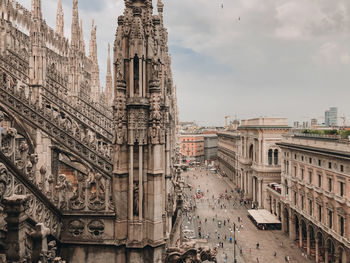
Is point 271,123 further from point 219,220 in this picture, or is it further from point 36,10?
point 36,10

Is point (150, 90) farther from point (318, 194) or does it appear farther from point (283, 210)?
point (283, 210)

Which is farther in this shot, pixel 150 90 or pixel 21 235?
pixel 150 90

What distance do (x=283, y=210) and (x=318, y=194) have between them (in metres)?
11.1

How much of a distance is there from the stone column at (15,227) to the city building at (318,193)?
27786mm

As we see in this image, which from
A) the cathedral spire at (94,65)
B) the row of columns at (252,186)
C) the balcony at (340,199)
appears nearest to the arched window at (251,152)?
the row of columns at (252,186)

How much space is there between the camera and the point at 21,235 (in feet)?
12.9

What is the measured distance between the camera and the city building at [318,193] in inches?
1031

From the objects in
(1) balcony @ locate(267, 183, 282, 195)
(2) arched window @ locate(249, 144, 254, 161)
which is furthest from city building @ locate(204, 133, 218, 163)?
(1) balcony @ locate(267, 183, 282, 195)

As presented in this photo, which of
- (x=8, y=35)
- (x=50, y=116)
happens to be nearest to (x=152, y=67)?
(x=50, y=116)

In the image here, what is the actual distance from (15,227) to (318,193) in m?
32.7

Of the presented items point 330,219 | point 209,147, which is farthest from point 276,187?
point 209,147

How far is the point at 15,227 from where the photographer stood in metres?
3.83

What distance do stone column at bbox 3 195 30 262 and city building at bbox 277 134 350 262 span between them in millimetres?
27786

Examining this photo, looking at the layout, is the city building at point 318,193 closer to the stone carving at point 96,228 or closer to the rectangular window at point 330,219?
the rectangular window at point 330,219
